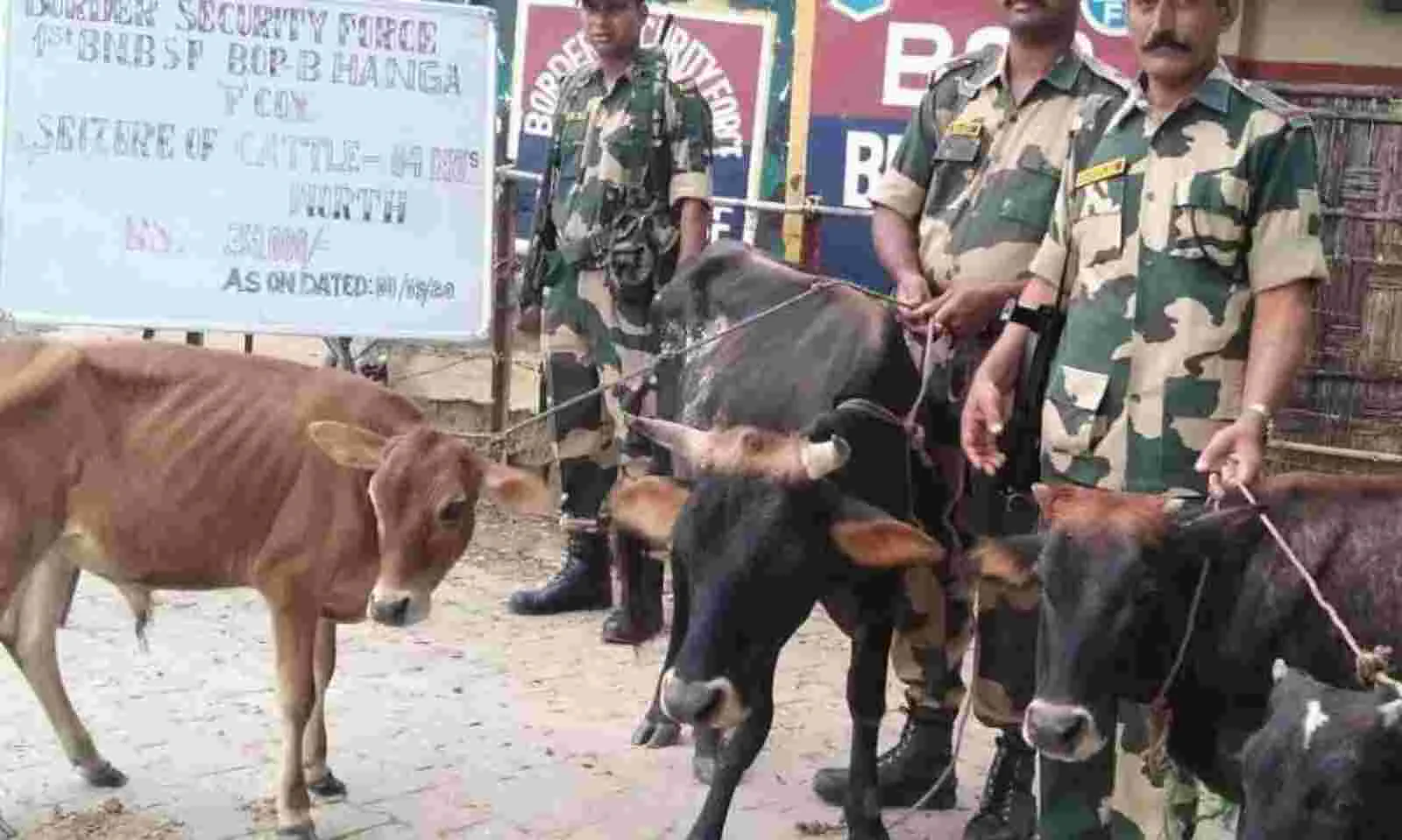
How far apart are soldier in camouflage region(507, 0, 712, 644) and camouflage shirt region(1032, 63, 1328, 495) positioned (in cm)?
242

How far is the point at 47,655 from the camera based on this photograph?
15.9 ft

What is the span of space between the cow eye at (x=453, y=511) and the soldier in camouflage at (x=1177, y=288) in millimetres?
1291

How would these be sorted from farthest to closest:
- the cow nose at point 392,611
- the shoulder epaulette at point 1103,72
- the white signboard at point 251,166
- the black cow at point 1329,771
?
the white signboard at point 251,166, the shoulder epaulette at point 1103,72, the cow nose at point 392,611, the black cow at point 1329,771

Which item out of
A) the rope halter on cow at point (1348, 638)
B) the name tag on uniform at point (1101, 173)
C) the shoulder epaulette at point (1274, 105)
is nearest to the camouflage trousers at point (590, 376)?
the name tag on uniform at point (1101, 173)

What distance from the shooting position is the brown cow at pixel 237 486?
441 centimetres

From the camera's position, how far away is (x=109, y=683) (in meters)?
5.78

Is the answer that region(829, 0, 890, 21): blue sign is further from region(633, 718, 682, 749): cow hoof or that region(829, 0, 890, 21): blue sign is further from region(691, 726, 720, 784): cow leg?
region(691, 726, 720, 784): cow leg

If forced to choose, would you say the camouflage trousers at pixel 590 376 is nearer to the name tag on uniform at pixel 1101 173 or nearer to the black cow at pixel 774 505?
the black cow at pixel 774 505

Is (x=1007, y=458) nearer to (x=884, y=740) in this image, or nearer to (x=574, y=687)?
(x=884, y=740)

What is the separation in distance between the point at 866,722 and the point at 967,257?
1.24m

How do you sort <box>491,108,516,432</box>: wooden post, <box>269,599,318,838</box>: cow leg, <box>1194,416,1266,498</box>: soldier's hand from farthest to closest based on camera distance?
<box>491,108,516,432</box>: wooden post, <box>269,599,318,838</box>: cow leg, <box>1194,416,1266,498</box>: soldier's hand

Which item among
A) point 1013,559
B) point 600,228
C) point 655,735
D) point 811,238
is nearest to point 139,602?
point 655,735

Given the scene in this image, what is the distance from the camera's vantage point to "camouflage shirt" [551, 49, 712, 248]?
21.1ft

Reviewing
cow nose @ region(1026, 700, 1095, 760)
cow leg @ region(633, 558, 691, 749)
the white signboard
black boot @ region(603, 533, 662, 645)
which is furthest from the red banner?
cow nose @ region(1026, 700, 1095, 760)
